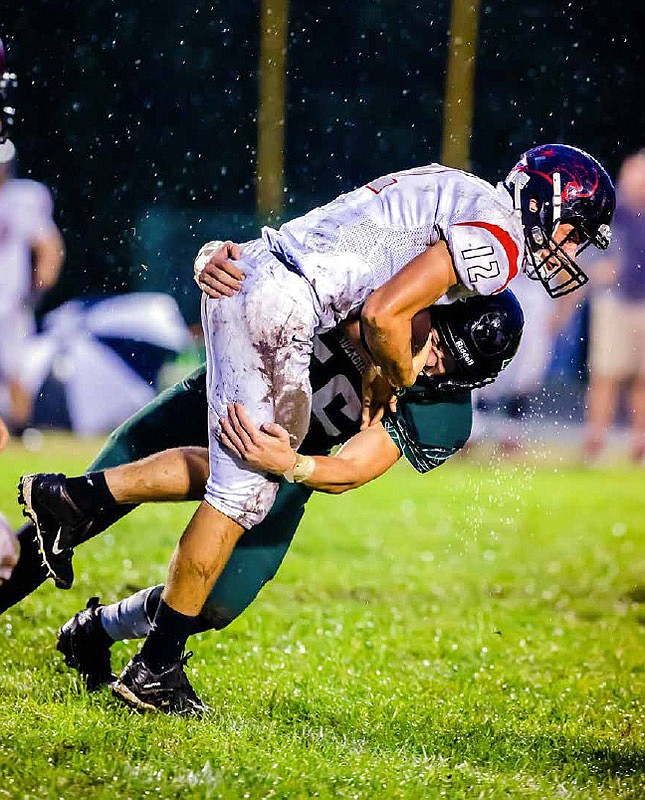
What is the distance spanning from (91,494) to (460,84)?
6.39 m

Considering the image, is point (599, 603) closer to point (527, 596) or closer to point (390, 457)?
point (527, 596)

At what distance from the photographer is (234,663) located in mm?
4027

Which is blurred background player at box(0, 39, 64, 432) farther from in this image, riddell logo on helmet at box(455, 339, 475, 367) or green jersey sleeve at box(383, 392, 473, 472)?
riddell logo on helmet at box(455, 339, 475, 367)

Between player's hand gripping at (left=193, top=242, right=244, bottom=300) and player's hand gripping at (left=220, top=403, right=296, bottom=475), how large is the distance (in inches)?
11.5

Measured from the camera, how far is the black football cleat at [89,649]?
3590mm

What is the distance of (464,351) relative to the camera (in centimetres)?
331

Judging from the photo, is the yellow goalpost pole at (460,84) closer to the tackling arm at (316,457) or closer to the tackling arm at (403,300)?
the tackling arm at (316,457)

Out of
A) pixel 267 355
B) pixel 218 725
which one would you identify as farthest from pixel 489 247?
pixel 218 725

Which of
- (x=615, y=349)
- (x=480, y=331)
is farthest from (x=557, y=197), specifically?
(x=615, y=349)

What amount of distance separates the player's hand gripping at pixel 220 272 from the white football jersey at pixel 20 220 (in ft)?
16.7

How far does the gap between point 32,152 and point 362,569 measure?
12.2 ft

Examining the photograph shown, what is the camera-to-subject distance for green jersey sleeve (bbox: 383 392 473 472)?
3547 millimetres

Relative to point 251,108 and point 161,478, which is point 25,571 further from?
point 251,108

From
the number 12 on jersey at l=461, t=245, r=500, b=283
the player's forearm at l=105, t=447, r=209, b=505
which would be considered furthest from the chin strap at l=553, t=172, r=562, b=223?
the player's forearm at l=105, t=447, r=209, b=505
